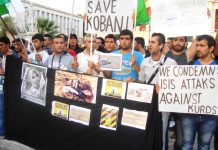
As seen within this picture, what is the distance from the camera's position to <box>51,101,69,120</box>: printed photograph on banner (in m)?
6.20

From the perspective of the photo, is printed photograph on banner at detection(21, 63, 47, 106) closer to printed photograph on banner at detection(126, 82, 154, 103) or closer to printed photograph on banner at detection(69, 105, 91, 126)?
printed photograph on banner at detection(69, 105, 91, 126)

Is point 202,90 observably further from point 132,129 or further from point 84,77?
point 84,77

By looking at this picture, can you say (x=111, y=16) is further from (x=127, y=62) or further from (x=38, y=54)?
(x=38, y=54)

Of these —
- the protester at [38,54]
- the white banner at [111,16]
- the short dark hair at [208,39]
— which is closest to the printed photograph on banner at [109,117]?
the short dark hair at [208,39]

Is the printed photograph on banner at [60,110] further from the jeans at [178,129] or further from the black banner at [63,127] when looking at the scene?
the jeans at [178,129]

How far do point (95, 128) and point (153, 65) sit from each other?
1.24 metres

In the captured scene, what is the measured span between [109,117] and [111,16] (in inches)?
72.7

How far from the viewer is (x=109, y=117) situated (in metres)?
5.66

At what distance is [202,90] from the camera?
515 centimetres

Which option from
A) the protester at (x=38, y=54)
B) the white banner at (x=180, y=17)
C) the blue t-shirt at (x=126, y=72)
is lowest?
the blue t-shirt at (x=126, y=72)

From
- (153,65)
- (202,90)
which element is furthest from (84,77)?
(202,90)

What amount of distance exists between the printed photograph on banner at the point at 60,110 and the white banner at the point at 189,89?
5.27 feet

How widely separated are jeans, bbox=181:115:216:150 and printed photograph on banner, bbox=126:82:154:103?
574mm

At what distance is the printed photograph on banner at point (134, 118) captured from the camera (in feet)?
17.5
